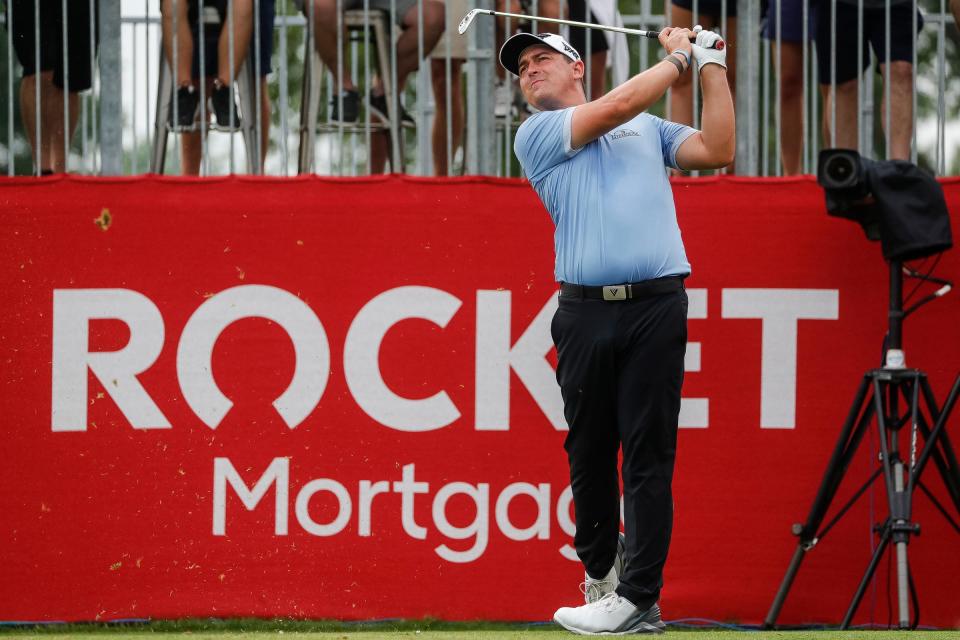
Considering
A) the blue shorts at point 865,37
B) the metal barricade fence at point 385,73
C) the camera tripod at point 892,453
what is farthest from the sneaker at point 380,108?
the camera tripod at point 892,453

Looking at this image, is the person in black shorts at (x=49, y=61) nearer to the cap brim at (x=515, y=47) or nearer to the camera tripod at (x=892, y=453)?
the cap brim at (x=515, y=47)

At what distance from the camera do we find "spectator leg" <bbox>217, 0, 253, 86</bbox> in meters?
6.17

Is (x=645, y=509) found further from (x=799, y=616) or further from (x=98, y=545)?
(x=98, y=545)

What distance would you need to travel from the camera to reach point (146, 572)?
19.4ft

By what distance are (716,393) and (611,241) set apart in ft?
4.92

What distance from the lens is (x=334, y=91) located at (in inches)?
252

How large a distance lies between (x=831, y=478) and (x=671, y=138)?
1.60 meters

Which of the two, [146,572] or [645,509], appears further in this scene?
[146,572]

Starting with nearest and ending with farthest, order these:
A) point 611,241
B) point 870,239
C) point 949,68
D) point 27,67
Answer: point 611,241 → point 870,239 → point 27,67 → point 949,68

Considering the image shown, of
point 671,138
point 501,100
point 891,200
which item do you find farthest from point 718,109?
point 501,100

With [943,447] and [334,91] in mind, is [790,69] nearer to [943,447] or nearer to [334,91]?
[943,447]

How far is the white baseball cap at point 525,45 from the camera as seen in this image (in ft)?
16.2

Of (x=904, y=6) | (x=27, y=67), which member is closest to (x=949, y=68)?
(x=904, y=6)

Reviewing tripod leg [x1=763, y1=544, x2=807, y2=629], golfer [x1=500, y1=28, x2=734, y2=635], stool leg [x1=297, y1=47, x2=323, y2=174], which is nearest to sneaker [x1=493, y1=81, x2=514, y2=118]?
stool leg [x1=297, y1=47, x2=323, y2=174]
